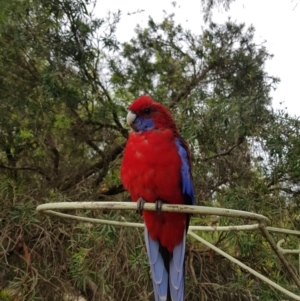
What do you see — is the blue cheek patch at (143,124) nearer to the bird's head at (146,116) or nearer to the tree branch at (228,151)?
the bird's head at (146,116)

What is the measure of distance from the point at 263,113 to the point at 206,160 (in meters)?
0.25

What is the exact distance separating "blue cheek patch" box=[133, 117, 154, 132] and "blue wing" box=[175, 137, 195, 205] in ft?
0.22

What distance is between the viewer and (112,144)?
2010 millimetres

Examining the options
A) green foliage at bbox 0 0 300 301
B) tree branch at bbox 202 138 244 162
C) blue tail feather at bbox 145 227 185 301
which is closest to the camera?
blue tail feather at bbox 145 227 185 301

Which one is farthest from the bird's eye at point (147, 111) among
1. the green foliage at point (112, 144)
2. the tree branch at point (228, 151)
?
the tree branch at point (228, 151)

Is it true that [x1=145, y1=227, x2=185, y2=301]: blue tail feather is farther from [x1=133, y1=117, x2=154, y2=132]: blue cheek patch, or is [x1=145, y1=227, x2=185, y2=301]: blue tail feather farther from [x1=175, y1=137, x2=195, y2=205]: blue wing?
[x1=133, y1=117, x2=154, y2=132]: blue cheek patch

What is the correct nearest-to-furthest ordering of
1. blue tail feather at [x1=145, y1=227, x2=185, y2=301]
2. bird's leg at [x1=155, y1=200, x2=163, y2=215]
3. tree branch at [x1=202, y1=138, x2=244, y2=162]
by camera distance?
bird's leg at [x1=155, y1=200, x2=163, y2=215] < blue tail feather at [x1=145, y1=227, x2=185, y2=301] < tree branch at [x1=202, y1=138, x2=244, y2=162]

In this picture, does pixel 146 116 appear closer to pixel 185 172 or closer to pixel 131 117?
pixel 131 117

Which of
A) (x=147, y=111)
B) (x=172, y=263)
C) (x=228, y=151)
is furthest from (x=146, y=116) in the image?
(x=228, y=151)

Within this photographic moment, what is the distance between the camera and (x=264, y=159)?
5.52 ft

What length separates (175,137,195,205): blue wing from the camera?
1137mm

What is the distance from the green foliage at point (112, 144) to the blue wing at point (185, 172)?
45 cm

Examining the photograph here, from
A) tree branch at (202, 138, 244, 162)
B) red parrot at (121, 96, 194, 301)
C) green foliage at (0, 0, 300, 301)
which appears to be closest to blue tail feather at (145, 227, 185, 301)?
red parrot at (121, 96, 194, 301)

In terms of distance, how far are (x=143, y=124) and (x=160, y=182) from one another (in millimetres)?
144
